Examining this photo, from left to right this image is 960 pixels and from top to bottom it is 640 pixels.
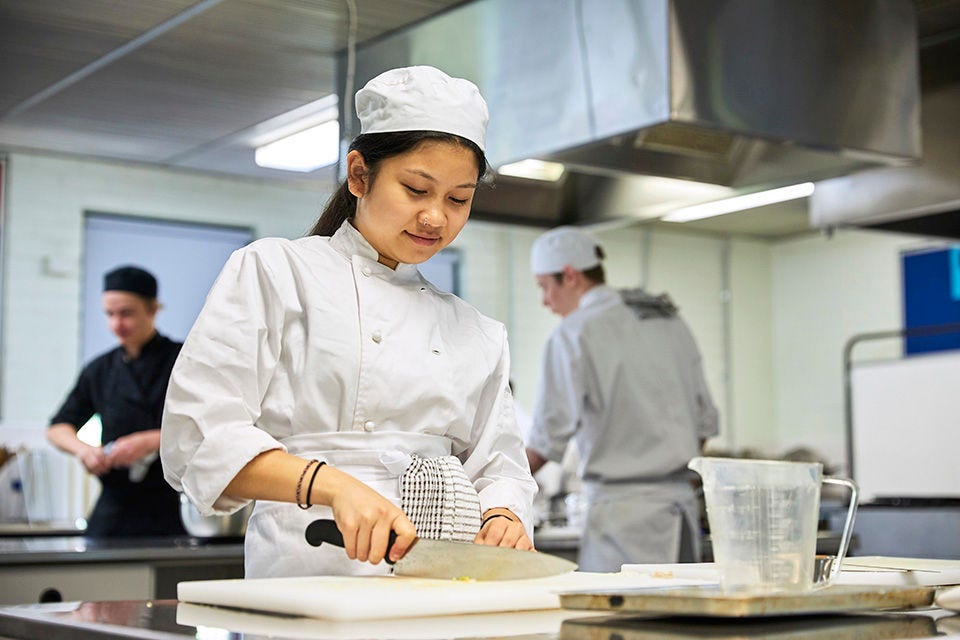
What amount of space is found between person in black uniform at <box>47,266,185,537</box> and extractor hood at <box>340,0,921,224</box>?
3.69 ft

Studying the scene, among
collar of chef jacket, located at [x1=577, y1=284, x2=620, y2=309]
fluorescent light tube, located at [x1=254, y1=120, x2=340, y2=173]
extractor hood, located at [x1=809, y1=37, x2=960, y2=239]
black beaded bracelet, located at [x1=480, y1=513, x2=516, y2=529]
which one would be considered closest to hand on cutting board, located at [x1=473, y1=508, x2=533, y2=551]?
black beaded bracelet, located at [x1=480, y1=513, x2=516, y2=529]

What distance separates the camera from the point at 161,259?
673cm

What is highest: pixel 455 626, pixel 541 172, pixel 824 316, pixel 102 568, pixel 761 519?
pixel 541 172

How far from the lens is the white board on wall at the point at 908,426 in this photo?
7.18 m

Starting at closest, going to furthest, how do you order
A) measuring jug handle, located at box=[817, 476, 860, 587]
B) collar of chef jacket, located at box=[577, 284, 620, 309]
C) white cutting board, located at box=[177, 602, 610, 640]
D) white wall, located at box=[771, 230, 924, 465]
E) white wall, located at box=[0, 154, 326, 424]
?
white cutting board, located at box=[177, 602, 610, 640] → measuring jug handle, located at box=[817, 476, 860, 587] → collar of chef jacket, located at box=[577, 284, 620, 309] → white wall, located at box=[0, 154, 326, 424] → white wall, located at box=[771, 230, 924, 465]

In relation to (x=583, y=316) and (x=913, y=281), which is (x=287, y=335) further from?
(x=913, y=281)

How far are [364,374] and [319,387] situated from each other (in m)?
0.06

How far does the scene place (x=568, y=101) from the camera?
10.0ft

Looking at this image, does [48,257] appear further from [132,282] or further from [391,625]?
[391,625]

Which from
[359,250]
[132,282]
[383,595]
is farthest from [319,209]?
[132,282]

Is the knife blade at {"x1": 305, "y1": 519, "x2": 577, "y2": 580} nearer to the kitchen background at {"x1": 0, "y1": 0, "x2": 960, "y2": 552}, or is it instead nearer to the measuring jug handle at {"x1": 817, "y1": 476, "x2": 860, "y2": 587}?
the measuring jug handle at {"x1": 817, "y1": 476, "x2": 860, "y2": 587}

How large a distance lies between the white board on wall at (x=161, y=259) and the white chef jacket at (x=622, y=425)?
3.09m

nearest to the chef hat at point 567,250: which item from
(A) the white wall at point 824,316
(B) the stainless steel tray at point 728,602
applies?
(B) the stainless steel tray at point 728,602

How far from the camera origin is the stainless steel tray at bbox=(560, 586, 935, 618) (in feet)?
3.39
